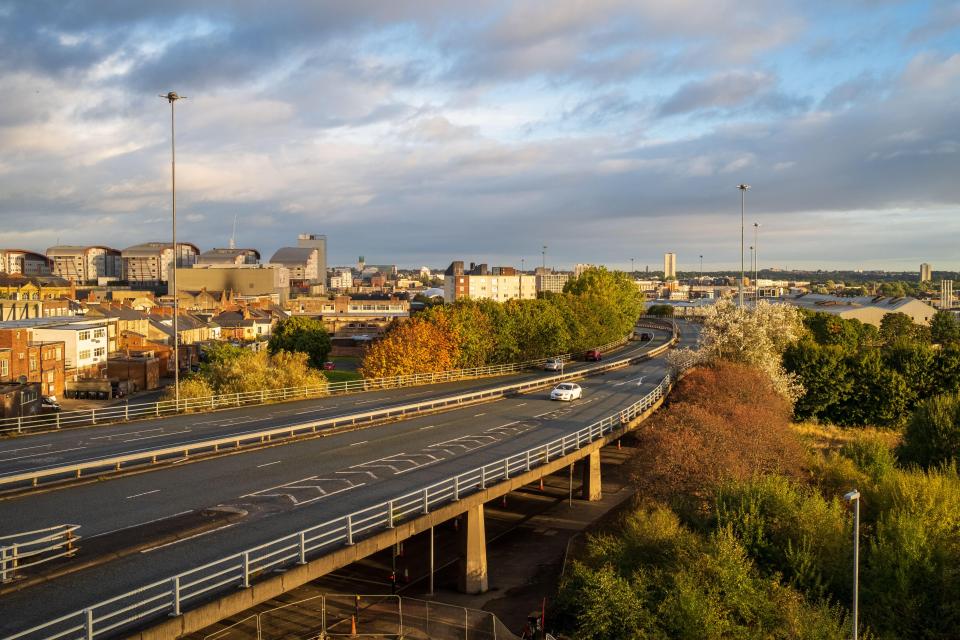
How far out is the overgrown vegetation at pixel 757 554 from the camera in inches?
728

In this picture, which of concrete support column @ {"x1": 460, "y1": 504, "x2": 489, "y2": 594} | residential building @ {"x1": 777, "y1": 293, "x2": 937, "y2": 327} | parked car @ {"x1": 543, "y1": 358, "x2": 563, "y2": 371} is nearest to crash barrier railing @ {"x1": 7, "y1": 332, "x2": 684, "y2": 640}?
concrete support column @ {"x1": 460, "y1": 504, "x2": 489, "y2": 594}

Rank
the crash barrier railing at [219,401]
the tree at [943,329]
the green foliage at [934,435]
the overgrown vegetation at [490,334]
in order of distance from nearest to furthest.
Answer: the crash barrier railing at [219,401] < the green foliage at [934,435] < the overgrown vegetation at [490,334] < the tree at [943,329]

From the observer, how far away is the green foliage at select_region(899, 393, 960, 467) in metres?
35.3

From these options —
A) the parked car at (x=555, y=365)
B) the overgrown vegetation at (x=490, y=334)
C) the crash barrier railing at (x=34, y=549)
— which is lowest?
the parked car at (x=555, y=365)

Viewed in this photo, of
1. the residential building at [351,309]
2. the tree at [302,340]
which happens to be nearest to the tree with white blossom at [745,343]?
the tree at [302,340]

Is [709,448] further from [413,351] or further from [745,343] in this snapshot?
[413,351]

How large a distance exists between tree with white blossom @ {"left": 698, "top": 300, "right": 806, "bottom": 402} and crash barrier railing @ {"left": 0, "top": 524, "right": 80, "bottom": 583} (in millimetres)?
41105

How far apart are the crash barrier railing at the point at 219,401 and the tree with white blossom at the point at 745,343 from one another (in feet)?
58.5

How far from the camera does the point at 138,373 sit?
75875 mm

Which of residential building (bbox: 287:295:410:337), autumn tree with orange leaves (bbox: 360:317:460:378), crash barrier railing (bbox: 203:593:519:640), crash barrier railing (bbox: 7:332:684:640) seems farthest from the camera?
residential building (bbox: 287:295:410:337)

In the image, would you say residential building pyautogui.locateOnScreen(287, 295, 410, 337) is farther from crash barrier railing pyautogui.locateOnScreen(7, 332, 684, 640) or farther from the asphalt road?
crash barrier railing pyautogui.locateOnScreen(7, 332, 684, 640)

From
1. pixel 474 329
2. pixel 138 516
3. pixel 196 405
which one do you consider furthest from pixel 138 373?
pixel 138 516

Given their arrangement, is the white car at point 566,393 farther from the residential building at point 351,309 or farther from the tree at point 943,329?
the residential building at point 351,309

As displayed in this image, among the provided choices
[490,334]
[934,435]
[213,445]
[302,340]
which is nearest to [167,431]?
[213,445]
